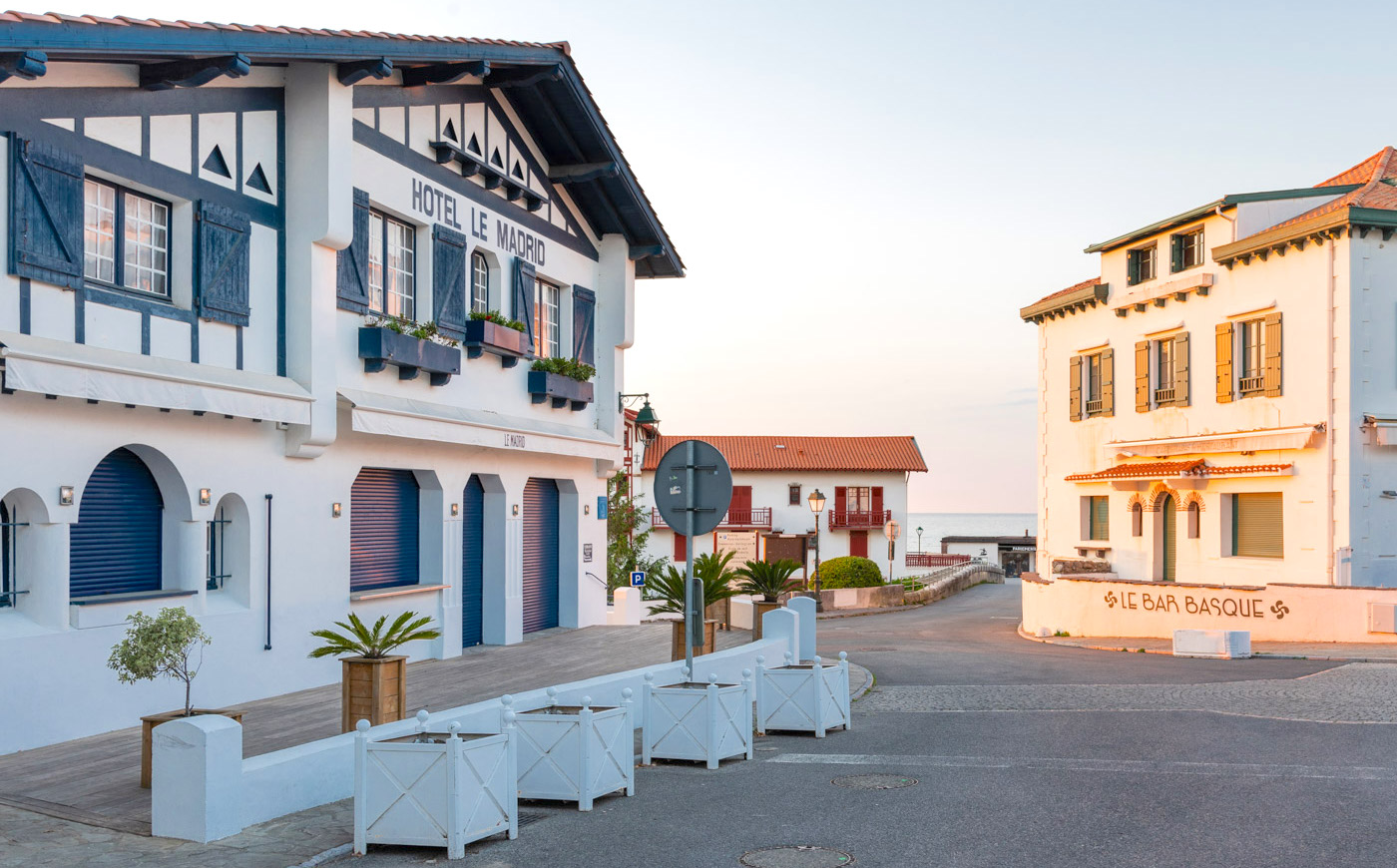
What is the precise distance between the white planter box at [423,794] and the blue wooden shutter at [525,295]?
12.1m

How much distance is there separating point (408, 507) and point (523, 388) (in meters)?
3.36

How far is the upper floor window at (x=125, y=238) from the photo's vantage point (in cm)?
1147

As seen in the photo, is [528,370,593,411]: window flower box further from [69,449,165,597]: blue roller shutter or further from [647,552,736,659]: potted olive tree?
[69,449,165,597]: blue roller shutter

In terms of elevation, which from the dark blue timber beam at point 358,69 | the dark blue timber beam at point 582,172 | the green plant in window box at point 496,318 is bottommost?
the green plant in window box at point 496,318

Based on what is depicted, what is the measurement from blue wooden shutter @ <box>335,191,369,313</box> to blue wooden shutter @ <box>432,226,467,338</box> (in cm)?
172

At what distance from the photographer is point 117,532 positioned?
39.3 ft

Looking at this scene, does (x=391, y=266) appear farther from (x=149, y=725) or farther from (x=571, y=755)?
(x=571, y=755)

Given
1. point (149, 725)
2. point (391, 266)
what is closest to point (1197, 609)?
point (391, 266)

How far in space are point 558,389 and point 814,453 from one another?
47.8 meters

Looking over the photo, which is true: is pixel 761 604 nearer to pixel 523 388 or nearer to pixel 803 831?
pixel 523 388

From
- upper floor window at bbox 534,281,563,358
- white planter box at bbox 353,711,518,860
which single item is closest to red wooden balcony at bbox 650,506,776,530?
upper floor window at bbox 534,281,563,358

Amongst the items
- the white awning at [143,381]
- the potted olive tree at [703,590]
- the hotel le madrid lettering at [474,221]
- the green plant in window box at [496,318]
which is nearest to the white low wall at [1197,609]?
the potted olive tree at [703,590]

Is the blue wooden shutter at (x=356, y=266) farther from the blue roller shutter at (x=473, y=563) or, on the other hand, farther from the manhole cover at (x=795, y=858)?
the manhole cover at (x=795, y=858)

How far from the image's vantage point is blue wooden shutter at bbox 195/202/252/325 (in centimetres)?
1255
